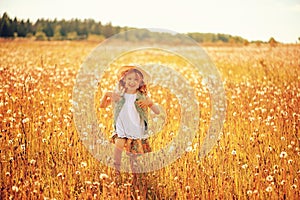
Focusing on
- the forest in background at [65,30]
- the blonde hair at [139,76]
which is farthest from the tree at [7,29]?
the blonde hair at [139,76]

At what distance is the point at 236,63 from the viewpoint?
15305mm

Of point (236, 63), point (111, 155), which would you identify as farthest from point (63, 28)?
point (111, 155)

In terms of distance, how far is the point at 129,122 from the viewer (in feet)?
14.8

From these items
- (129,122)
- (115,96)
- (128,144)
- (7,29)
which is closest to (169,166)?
(128,144)

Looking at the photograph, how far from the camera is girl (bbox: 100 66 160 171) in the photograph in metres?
4.51

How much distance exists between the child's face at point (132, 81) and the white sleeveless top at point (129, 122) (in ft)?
0.24

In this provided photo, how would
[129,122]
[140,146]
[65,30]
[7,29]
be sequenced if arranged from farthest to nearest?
[65,30] < [7,29] < [140,146] < [129,122]

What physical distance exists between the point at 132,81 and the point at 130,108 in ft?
0.93

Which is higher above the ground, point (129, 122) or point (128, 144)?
point (129, 122)

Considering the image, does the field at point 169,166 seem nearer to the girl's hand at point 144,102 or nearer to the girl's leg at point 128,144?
the girl's leg at point 128,144

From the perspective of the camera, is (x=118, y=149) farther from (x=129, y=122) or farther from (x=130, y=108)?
(x=130, y=108)

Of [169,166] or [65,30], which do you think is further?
[65,30]

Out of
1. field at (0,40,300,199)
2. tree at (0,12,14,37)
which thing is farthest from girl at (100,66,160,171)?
tree at (0,12,14,37)

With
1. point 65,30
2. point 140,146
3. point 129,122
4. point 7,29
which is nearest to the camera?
point 129,122
